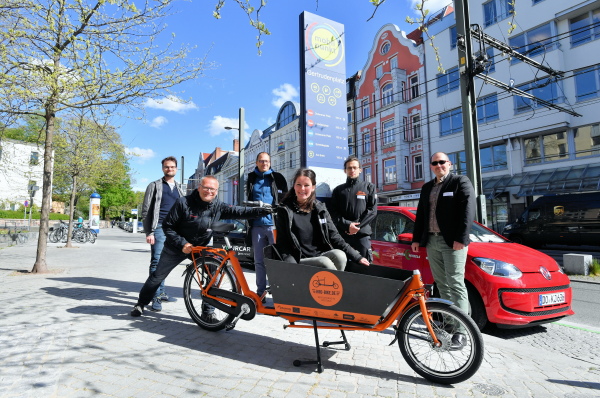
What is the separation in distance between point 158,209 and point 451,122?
24.3m

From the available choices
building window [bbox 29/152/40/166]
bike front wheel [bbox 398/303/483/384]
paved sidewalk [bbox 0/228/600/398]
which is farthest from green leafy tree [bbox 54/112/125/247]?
bike front wheel [bbox 398/303/483/384]

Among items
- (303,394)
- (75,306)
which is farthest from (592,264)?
(75,306)

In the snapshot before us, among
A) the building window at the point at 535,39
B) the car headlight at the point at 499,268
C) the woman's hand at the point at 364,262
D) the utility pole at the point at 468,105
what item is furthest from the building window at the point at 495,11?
the woman's hand at the point at 364,262

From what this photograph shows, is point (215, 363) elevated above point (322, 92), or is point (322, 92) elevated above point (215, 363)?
point (322, 92)

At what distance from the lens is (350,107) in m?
35.5

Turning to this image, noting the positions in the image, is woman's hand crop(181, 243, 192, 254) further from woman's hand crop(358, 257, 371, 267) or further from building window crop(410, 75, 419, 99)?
building window crop(410, 75, 419, 99)

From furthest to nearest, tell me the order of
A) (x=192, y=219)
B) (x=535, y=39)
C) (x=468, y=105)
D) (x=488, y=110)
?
(x=488, y=110) → (x=535, y=39) → (x=468, y=105) → (x=192, y=219)

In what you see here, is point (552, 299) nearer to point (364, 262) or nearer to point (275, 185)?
point (364, 262)

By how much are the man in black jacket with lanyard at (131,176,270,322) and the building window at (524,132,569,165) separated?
22.2 metres

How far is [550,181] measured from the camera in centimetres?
→ 1933

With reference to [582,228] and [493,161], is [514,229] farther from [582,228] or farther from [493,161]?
[493,161]

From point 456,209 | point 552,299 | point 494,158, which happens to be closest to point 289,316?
point 456,209

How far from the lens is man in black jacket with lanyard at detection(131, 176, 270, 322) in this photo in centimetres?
411

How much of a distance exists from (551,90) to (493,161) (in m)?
5.07
